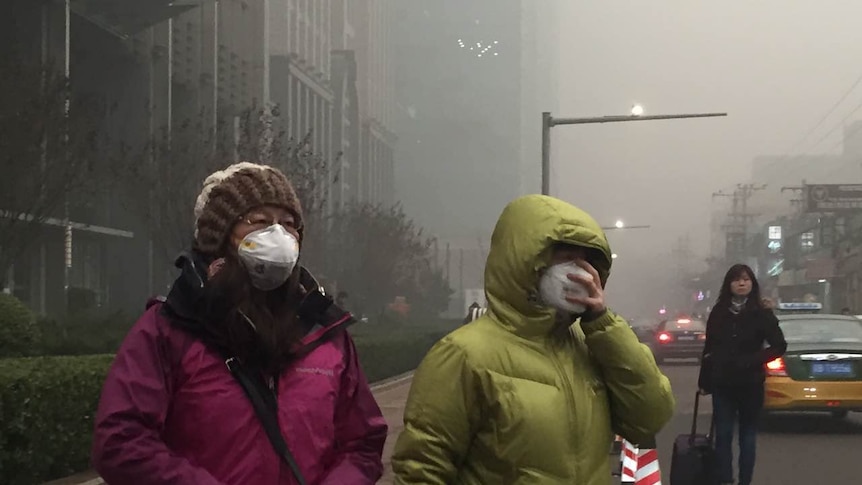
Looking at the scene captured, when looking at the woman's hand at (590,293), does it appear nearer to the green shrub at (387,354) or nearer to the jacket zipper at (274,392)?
the jacket zipper at (274,392)

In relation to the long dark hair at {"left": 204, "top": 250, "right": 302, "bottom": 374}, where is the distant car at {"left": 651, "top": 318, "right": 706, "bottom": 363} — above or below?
below

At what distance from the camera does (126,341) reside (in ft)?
9.43

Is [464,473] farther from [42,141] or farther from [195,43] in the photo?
[195,43]

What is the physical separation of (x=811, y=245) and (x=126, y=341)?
4014 inches

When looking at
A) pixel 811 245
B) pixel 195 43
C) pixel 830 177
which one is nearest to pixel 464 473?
pixel 195 43

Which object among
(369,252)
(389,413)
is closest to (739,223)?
(369,252)

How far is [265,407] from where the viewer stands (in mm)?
2861

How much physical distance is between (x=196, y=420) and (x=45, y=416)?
19.4 feet

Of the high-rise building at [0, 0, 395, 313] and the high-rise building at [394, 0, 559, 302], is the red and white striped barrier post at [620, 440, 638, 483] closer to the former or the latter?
the high-rise building at [0, 0, 395, 313]

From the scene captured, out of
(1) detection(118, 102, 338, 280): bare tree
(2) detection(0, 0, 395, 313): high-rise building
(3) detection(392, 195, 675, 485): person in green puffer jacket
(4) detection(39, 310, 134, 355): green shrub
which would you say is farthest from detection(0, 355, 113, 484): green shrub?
(2) detection(0, 0, 395, 313): high-rise building

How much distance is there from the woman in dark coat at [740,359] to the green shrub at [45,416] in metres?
4.54

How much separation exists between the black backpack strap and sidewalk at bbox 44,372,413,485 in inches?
169

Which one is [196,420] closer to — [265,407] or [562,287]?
[265,407]

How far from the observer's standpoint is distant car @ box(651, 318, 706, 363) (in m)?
33.1
